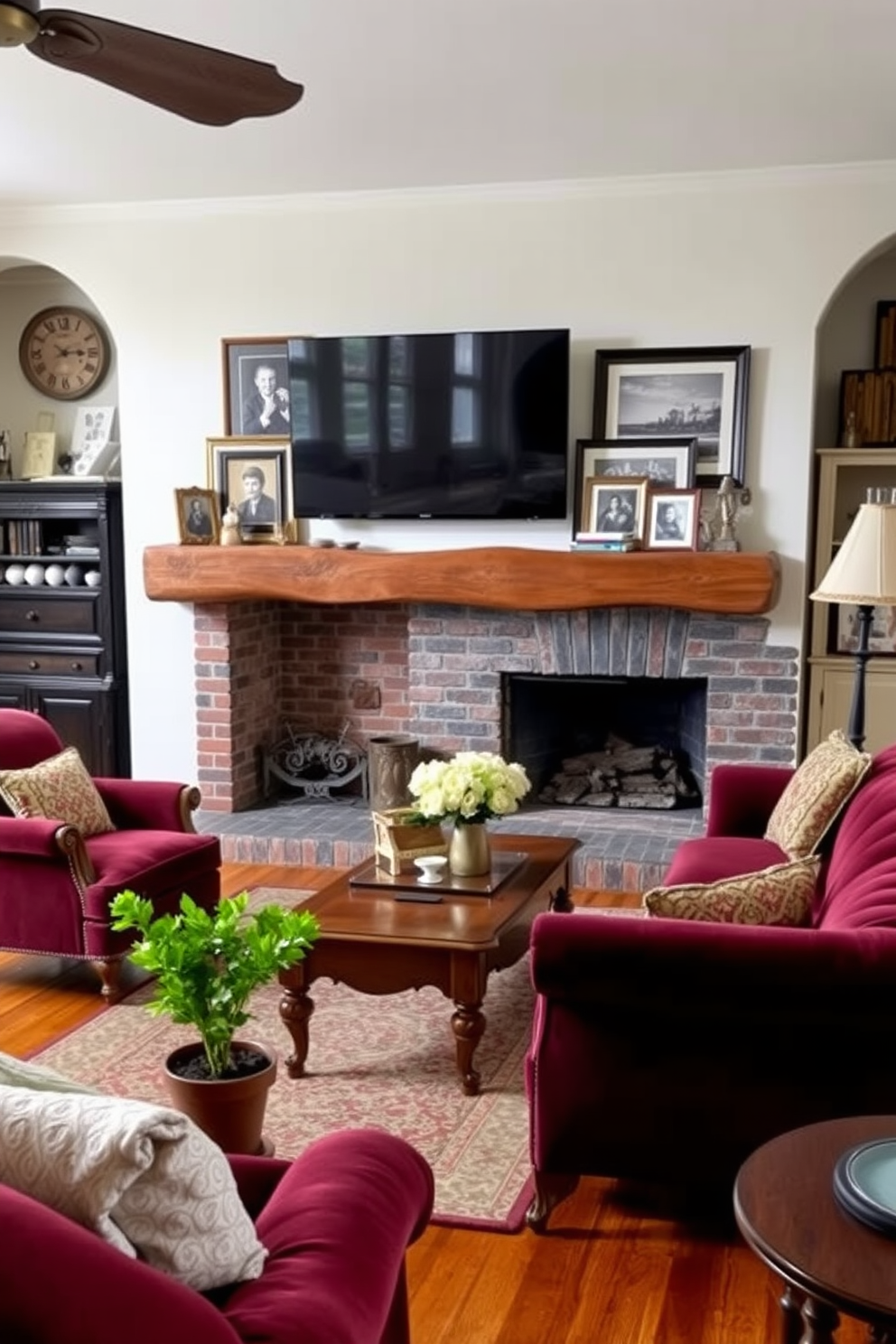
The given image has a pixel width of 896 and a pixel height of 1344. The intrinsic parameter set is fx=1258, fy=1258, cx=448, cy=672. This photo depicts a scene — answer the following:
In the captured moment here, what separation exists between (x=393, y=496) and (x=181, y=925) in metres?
3.19

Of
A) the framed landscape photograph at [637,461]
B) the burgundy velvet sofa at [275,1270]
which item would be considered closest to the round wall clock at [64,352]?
the framed landscape photograph at [637,461]

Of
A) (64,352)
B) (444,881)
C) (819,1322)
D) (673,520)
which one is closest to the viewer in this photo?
(819,1322)

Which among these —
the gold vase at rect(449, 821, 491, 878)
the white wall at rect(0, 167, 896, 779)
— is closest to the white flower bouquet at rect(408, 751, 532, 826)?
the gold vase at rect(449, 821, 491, 878)

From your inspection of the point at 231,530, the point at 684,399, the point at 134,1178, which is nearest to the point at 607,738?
the point at 684,399

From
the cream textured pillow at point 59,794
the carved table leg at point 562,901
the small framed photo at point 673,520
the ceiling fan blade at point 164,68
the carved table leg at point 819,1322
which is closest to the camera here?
the carved table leg at point 819,1322

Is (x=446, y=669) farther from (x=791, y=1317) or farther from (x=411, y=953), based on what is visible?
(x=791, y=1317)

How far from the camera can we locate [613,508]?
5156 mm

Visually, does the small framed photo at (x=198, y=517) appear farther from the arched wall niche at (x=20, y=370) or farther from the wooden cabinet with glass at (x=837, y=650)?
the wooden cabinet with glass at (x=837, y=650)

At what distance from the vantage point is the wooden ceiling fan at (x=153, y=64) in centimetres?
239

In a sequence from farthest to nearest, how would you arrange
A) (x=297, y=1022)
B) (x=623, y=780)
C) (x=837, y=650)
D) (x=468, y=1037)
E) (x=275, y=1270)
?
(x=623, y=780), (x=837, y=650), (x=297, y=1022), (x=468, y=1037), (x=275, y=1270)

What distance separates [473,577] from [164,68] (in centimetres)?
280

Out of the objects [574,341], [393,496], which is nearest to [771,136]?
[574,341]

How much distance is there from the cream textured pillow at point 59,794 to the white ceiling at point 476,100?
215 centimetres

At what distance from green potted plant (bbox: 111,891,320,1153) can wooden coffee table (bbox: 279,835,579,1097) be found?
2.32ft
